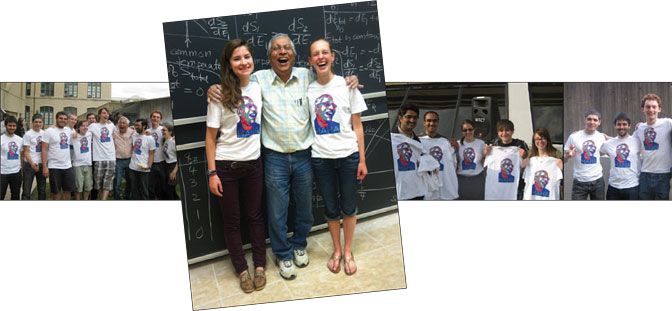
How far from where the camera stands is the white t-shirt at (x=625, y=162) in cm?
403

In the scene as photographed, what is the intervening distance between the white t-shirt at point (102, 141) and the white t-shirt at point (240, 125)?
8.57 ft

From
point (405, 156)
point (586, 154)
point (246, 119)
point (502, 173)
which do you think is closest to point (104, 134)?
point (246, 119)

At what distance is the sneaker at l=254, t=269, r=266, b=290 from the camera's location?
2369 mm

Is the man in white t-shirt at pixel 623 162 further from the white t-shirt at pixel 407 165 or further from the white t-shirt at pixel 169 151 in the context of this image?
the white t-shirt at pixel 169 151

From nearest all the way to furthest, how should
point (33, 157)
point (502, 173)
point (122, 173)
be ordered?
point (502, 173) → point (33, 157) → point (122, 173)

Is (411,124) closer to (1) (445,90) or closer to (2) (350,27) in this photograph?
(1) (445,90)

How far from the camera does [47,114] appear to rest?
14.3 ft

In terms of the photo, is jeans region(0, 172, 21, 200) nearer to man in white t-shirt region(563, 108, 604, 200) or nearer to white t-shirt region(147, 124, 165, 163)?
white t-shirt region(147, 124, 165, 163)

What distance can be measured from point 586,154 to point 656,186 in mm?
671

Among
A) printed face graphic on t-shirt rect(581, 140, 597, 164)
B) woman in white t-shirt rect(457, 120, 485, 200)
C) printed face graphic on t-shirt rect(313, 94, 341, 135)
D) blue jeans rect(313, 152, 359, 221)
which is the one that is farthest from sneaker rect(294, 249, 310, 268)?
printed face graphic on t-shirt rect(581, 140, 597, 164)

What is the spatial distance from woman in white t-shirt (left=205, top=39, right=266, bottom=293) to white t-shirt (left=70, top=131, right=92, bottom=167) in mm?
2727

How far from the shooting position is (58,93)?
13.9 ft

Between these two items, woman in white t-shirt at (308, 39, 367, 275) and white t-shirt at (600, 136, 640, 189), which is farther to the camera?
white t-shirt at (600, 136, 640, 189)

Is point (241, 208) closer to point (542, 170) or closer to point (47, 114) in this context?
point (542, 170)
